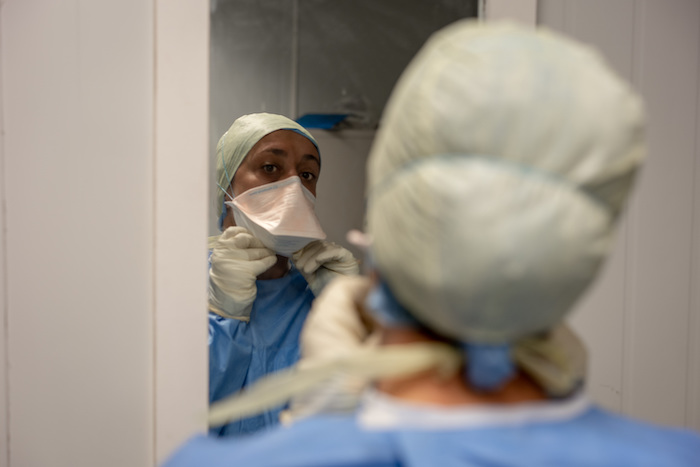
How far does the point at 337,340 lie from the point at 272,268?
1045mm

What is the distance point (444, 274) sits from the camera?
23.0 inches

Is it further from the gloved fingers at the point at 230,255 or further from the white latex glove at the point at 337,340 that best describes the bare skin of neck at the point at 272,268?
the white latex glove at the point at 337,340

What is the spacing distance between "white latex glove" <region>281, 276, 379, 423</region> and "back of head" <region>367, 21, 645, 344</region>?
0.65 feet

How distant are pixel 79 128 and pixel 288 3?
33.8 inches

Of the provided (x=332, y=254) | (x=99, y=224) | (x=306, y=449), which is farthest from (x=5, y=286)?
(x=306, y=449)

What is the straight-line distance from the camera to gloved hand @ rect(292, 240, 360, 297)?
69.1 inches

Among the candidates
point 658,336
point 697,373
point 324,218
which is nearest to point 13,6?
point 324,218

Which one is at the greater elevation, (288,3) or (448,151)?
(288,3)

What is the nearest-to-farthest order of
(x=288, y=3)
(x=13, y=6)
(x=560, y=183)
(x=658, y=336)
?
(x=560, y=183) < (x=13, y=6) < (x=658, y=336) < (x=288, y=3)

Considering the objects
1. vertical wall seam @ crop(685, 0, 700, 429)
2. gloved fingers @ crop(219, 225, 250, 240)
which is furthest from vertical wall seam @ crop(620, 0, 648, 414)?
gloved fingers @ crop(219, 225, 250, 240)

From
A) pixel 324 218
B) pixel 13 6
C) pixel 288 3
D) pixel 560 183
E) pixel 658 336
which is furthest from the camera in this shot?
pixel 324 218

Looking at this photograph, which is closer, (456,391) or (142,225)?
(456,391)

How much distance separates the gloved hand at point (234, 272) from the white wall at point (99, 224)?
30 centimetres

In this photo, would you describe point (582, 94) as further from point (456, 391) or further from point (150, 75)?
point (150, 75)
